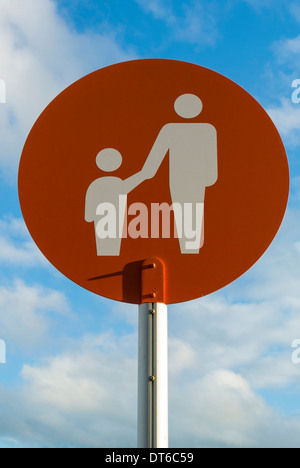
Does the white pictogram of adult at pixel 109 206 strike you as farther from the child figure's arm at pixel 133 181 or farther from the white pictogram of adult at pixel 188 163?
the white pictogram of adult at pixel 188 163

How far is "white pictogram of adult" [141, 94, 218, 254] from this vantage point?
9.57 feet

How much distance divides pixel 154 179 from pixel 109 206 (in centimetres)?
24

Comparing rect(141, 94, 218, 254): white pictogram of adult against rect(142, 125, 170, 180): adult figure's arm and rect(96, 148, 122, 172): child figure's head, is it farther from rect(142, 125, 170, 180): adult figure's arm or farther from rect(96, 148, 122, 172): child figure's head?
rect(96, 148, 122, 172): child figure's head

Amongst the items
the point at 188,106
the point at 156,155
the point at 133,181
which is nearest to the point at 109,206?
the point at 133,181

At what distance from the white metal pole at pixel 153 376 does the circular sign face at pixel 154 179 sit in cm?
12

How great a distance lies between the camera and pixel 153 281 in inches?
113

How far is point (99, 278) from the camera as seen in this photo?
2902 millimetres

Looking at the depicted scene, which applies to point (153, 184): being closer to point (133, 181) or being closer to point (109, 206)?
point (133, 181)

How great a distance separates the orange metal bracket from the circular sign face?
28mm

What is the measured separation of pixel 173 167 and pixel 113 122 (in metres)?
0.36

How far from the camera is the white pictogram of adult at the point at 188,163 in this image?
2916 mm

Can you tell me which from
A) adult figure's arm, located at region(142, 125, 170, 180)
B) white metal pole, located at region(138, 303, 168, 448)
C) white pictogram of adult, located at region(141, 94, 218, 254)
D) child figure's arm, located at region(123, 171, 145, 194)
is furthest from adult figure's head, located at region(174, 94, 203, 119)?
white metal pole, located at region(138, 303, 168, 448)
